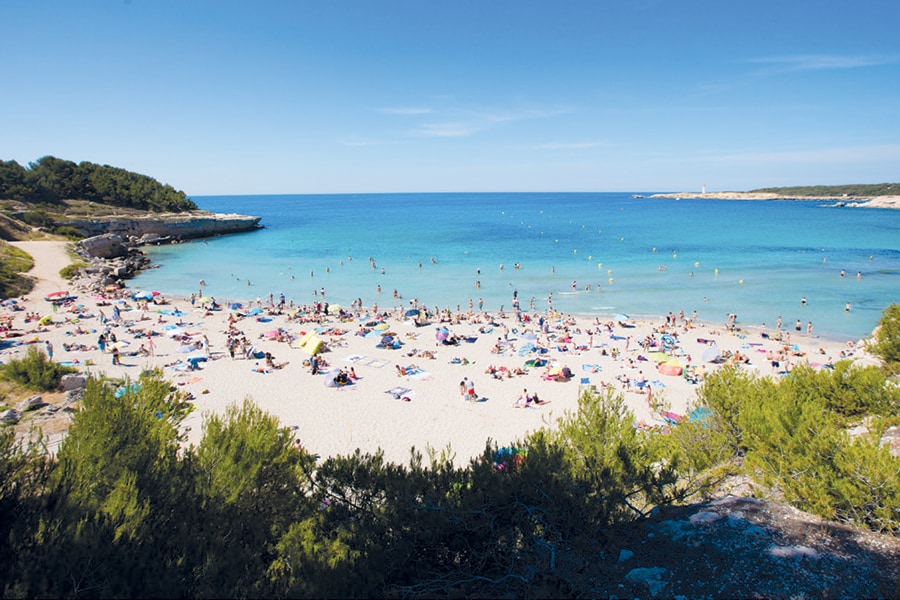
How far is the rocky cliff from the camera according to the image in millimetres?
56656

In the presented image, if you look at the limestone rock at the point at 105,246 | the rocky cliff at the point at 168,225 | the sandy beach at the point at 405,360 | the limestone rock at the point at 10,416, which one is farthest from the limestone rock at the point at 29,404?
the rocky cliff at the point at 168,225

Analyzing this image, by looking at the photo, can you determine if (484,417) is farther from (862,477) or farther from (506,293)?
(506,293)

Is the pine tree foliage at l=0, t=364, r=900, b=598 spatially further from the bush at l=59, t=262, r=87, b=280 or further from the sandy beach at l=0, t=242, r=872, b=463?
the bush at l=59, t=262, r=87, b=280

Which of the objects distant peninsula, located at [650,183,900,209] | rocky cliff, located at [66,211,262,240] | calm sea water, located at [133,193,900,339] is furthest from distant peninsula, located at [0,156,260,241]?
distant peninsula, located at [650,183,900,209]

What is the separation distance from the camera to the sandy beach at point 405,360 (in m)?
15.3

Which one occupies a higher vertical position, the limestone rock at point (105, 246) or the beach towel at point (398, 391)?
the limestone rock at point (105, 246)

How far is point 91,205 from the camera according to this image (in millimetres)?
63719

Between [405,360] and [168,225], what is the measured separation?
61405 millimetres

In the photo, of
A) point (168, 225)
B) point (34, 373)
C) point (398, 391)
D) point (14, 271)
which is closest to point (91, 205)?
point (168, 225)

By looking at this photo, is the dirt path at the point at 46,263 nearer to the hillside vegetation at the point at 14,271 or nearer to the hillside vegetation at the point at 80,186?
the hillside vegetation at the point at 14,271

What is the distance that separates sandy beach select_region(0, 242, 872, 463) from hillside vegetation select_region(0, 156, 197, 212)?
3989 centimetres

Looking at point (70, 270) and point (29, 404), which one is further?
point (70, 270)

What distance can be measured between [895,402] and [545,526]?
9967 mm

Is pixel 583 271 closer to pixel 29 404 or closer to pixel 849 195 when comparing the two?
pixel 29 404
